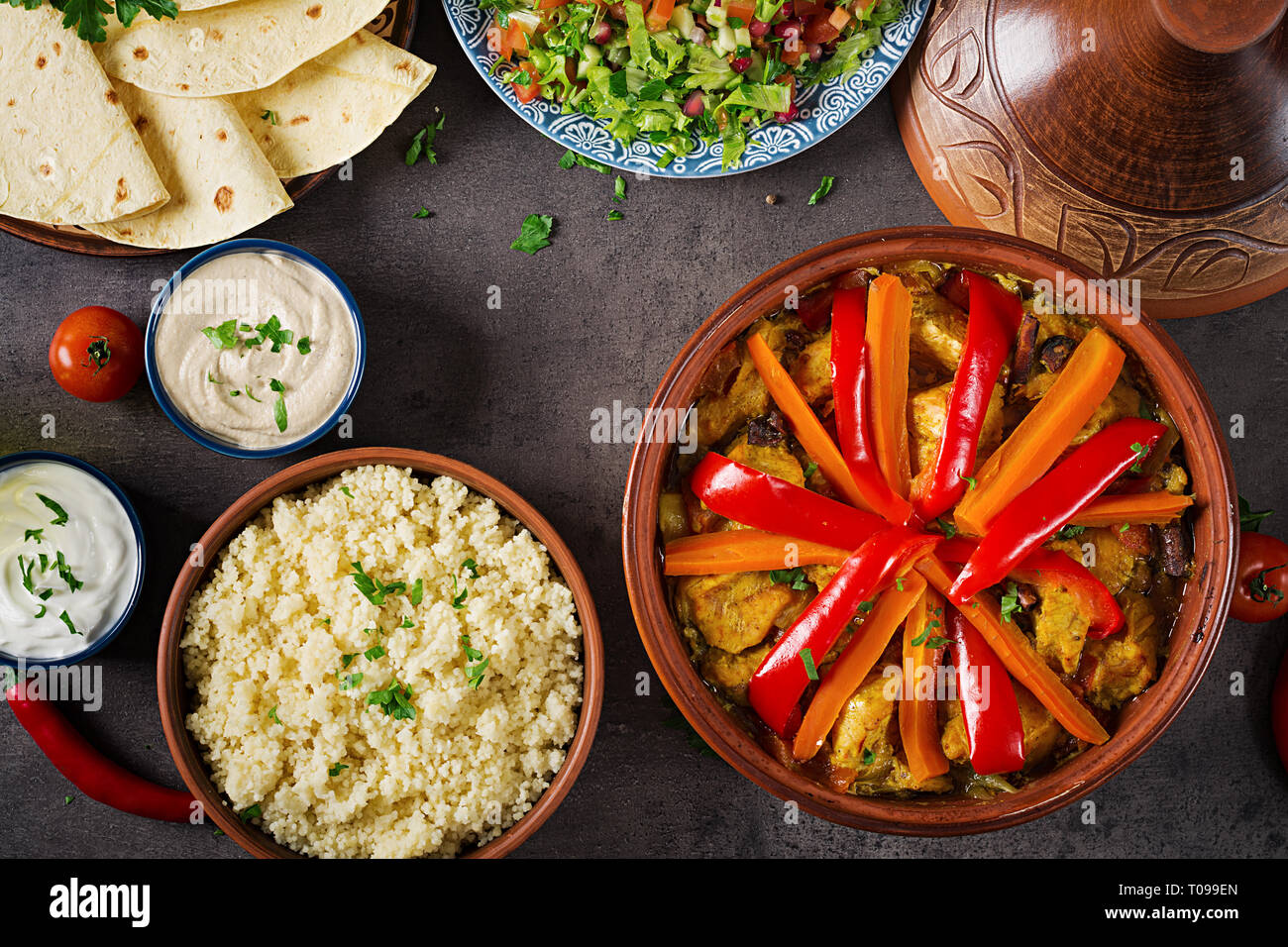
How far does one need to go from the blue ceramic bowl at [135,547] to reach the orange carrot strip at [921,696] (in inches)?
97.1

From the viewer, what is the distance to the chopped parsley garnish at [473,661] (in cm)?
278

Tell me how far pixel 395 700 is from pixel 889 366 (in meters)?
1.77

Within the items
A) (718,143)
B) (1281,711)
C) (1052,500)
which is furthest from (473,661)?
(1281,711)

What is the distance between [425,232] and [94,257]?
1177 mm

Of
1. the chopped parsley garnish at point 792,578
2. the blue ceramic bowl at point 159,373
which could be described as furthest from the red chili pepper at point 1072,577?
the blue ceramic bowl at point 159,373

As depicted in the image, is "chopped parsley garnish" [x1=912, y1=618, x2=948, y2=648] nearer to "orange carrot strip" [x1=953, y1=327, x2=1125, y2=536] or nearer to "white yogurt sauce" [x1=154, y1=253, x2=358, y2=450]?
"orange carrot strip" [x1=953, y1=327, x2=1125, y2=536]

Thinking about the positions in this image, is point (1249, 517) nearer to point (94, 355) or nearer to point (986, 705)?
point (986, 705)

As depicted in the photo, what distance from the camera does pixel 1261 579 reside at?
3.05m

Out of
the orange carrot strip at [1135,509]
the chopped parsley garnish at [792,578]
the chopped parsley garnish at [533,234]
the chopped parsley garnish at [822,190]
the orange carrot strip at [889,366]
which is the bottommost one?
the chopped parsley garnish at [792,578]

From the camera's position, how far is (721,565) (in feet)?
8.41

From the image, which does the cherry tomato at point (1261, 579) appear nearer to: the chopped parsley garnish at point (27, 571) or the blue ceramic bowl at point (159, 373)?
the blue ceramic bowl at point (159, 373)

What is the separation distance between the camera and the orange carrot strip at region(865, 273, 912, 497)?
2.53 m
